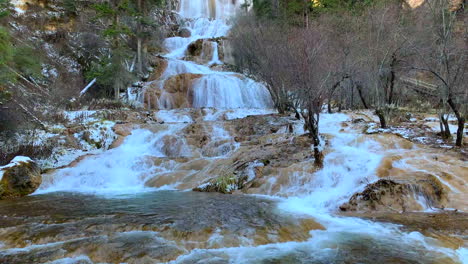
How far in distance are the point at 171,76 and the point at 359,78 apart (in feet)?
44.7

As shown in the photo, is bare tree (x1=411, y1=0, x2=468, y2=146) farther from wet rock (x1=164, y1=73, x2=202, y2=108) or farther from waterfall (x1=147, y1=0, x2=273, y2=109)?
wet rock (x1=164, y1=73, x2=202, y2=108)

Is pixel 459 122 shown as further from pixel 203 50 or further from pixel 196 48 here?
pixel 196 48

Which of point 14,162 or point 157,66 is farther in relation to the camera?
point 157,66

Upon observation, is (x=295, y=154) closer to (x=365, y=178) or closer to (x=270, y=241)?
(x=365, y=178)

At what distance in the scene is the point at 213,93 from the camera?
22.8 meters

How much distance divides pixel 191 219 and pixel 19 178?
6379mm

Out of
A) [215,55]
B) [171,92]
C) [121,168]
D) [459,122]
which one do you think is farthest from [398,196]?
[215,55]

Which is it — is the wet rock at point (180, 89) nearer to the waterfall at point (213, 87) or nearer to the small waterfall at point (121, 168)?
the waterfall at point (213, 87)

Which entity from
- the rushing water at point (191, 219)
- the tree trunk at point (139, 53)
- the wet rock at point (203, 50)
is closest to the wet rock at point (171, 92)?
the tree trunk at point (139, 53)

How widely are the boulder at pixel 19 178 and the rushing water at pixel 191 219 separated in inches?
15.3

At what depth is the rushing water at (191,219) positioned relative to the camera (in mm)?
4359

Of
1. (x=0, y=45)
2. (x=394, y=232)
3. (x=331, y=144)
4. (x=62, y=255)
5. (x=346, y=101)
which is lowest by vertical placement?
(x=394, y=232)

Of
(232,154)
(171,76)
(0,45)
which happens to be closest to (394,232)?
(232,154)

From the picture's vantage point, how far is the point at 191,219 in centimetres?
579
